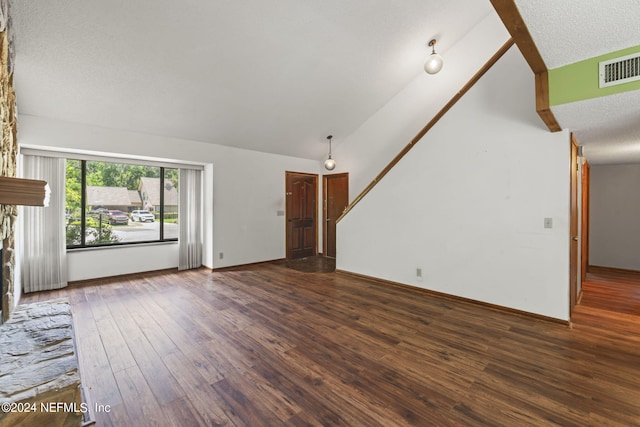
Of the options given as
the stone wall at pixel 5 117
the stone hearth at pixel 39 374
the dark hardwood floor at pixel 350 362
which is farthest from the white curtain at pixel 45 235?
the stone hearth at pixel 39 374

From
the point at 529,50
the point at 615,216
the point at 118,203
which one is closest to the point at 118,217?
the point at 118,203

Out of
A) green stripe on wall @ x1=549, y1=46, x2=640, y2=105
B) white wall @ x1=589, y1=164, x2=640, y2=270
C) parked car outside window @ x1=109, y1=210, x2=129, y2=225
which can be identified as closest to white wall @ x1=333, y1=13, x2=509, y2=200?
green stripe on wall @ x1=549, y1=46, x2=640, y2=105

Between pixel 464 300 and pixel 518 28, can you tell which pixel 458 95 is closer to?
pixel 518 28

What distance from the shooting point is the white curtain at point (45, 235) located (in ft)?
12.8

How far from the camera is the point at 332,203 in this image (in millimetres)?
6895

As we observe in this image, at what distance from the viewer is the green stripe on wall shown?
6.66 feet

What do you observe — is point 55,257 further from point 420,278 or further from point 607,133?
point 607,133

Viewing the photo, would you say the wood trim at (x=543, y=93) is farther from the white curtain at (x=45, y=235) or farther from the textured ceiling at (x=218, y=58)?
the white curtain at (x=45, y=235)

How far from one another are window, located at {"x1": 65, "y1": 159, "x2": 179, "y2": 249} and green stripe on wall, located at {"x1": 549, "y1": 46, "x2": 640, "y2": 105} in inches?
224

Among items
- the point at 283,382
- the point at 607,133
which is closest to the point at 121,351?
the point at 283,382

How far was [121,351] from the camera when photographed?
2414 mm

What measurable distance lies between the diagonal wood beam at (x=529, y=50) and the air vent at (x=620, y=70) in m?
0.35

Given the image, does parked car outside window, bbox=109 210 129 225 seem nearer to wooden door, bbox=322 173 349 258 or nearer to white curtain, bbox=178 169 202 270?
white curtain, bbox=178 169 202 270

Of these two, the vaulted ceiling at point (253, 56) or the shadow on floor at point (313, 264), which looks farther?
the shadow on floor at point (313, 264)
